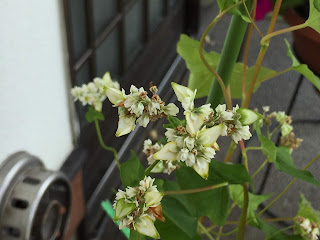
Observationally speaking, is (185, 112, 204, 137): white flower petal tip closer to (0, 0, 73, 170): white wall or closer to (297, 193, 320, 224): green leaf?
(297, 193, 320, 224): green leaf

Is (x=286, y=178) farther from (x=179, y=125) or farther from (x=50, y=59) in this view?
(x=50, y=59)

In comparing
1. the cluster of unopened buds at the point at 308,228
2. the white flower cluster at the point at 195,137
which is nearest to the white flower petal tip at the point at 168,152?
the white flower cluster at the point at 195,137

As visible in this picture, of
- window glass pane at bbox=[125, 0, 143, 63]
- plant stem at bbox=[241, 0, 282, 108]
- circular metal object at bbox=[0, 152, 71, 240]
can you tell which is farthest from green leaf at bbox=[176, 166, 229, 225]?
window glass pane at bbox=[125, 0, 143, 63]

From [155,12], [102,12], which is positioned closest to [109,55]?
[102,12]

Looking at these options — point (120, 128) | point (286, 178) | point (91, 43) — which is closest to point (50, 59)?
point (91, 43)

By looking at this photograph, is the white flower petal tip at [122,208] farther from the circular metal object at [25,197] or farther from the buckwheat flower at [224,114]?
the circular metal object at [25,197]

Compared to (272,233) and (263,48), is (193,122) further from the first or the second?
(272,233)
